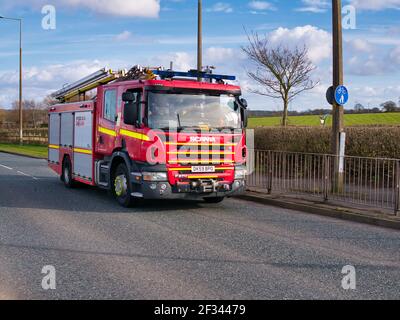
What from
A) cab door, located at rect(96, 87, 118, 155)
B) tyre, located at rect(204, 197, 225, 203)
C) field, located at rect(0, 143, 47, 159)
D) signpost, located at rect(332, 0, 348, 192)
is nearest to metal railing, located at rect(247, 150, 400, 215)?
signpost, located at rect(332, 0, 348, 192)

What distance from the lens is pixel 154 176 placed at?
10.0 m

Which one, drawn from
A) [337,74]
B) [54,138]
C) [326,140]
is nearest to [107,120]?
[54,138]

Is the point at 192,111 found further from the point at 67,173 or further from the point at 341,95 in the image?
the point at 67,173

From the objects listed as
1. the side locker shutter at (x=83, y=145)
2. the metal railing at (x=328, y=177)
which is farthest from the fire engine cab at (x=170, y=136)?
the metal railing at (x=328, y=177)

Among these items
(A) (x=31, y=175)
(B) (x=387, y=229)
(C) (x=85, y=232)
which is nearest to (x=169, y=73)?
(C) (x=85, y=232)

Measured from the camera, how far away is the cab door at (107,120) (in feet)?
37.2

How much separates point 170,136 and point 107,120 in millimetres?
2164

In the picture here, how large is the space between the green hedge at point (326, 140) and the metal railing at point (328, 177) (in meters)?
3.40

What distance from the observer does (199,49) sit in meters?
17.8

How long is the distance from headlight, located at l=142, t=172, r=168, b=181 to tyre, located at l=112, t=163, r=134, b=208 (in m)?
0.73

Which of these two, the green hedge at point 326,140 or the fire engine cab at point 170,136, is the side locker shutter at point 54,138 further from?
the green hedge at point 326,140

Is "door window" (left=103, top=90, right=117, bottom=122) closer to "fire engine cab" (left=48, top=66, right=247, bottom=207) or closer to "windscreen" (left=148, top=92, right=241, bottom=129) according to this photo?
"fire engine cab" (left=48, top=66, right=247, bottom=207)

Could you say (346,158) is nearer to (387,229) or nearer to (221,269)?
(387,229)

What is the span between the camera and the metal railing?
32.1ft
